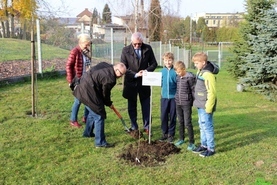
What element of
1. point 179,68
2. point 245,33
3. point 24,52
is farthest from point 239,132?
point 24,52

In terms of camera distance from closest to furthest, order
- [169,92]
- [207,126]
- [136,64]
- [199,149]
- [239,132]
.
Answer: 1. [207,126]
2. [199,149]
3. [169,92]
4. [136,64]
5. [239,132]

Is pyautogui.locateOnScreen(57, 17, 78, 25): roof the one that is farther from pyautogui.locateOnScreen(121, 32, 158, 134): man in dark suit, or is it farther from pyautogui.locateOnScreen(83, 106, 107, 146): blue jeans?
pyautogui.locateOnScreen(83, 106, 107, 146): blue jeans

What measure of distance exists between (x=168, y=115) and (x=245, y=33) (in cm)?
938

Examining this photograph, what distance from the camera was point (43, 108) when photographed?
288 inches

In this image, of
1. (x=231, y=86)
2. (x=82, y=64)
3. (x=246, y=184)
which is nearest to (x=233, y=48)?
(x=231, y=86)

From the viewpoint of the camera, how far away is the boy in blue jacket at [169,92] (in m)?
5.05

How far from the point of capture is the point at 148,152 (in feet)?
15.4

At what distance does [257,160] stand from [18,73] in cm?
916

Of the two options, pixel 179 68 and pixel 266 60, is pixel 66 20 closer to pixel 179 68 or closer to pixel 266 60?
pixel 266 60

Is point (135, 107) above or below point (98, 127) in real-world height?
above

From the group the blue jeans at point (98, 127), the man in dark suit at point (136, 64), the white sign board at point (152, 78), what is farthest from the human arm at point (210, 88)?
the blue jeans at point (98, 127)

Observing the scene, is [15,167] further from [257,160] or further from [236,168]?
[257,160]

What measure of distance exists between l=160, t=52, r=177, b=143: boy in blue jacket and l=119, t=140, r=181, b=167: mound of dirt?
1.34ft

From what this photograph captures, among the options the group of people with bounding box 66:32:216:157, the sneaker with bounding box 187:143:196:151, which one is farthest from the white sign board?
the sneaker with bounding box 187:143:196:151
